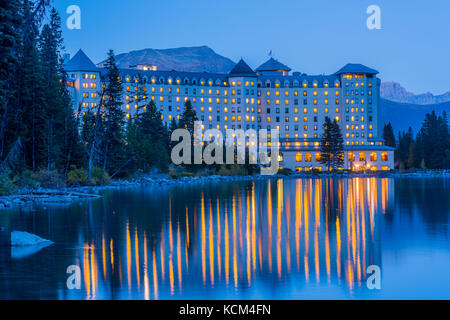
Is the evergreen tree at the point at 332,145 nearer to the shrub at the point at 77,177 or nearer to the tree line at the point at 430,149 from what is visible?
the tree line at the point at 430,149

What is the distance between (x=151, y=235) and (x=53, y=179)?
2803 cm

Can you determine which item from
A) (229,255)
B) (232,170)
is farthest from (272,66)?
(229,255)

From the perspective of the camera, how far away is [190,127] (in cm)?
10194

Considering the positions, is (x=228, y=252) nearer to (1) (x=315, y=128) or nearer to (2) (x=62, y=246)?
(2) (x=62, y=246)

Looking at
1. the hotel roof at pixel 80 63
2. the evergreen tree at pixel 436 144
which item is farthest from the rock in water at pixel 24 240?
the hotel roof at pixel 80 63

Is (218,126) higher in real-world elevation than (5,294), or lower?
higher

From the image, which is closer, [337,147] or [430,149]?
[337,147]

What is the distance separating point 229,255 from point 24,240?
6.69 meters

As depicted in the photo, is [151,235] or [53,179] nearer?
[151,235]

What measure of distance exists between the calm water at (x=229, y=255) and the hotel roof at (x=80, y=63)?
122611 millimetres

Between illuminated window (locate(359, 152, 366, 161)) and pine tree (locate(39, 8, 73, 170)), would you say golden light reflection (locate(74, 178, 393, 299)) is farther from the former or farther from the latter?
illuminated window (locate(359, 152, 366, 161))

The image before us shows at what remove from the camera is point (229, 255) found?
17.3 meters

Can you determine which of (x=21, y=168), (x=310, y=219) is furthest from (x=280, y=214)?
(x=21, y=168)

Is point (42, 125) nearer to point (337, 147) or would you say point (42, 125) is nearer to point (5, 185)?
point (5, 185)
